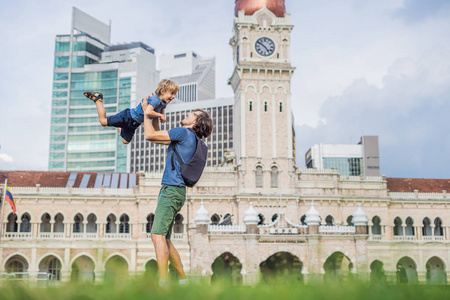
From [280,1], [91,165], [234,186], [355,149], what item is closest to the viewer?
[234,186]

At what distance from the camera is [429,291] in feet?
10.7

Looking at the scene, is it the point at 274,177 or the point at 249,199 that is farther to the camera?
the point at 274,177

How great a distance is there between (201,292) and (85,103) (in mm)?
86968

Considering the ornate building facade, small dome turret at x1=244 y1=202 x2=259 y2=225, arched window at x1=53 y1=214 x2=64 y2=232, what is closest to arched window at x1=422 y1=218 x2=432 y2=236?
the ornate building facade

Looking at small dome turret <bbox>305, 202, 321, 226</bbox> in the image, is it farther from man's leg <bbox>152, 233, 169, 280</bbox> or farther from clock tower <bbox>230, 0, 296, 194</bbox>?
man's leg <bbox>152, 233, 169, 280</bbox>

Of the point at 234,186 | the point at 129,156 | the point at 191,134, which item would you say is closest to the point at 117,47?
the point at 129,156

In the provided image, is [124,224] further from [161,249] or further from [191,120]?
[161,249]

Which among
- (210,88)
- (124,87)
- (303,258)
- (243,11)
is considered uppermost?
(210,88)

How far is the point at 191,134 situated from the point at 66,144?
81924 millimetres

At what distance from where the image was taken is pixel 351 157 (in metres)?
114

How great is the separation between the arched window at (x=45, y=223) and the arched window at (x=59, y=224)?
1.47 ft

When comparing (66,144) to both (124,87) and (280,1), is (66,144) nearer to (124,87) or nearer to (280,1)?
(124,87)

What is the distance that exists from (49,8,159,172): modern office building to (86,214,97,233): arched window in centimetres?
4351

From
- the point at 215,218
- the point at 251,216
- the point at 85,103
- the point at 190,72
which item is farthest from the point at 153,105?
the point at 190,72
